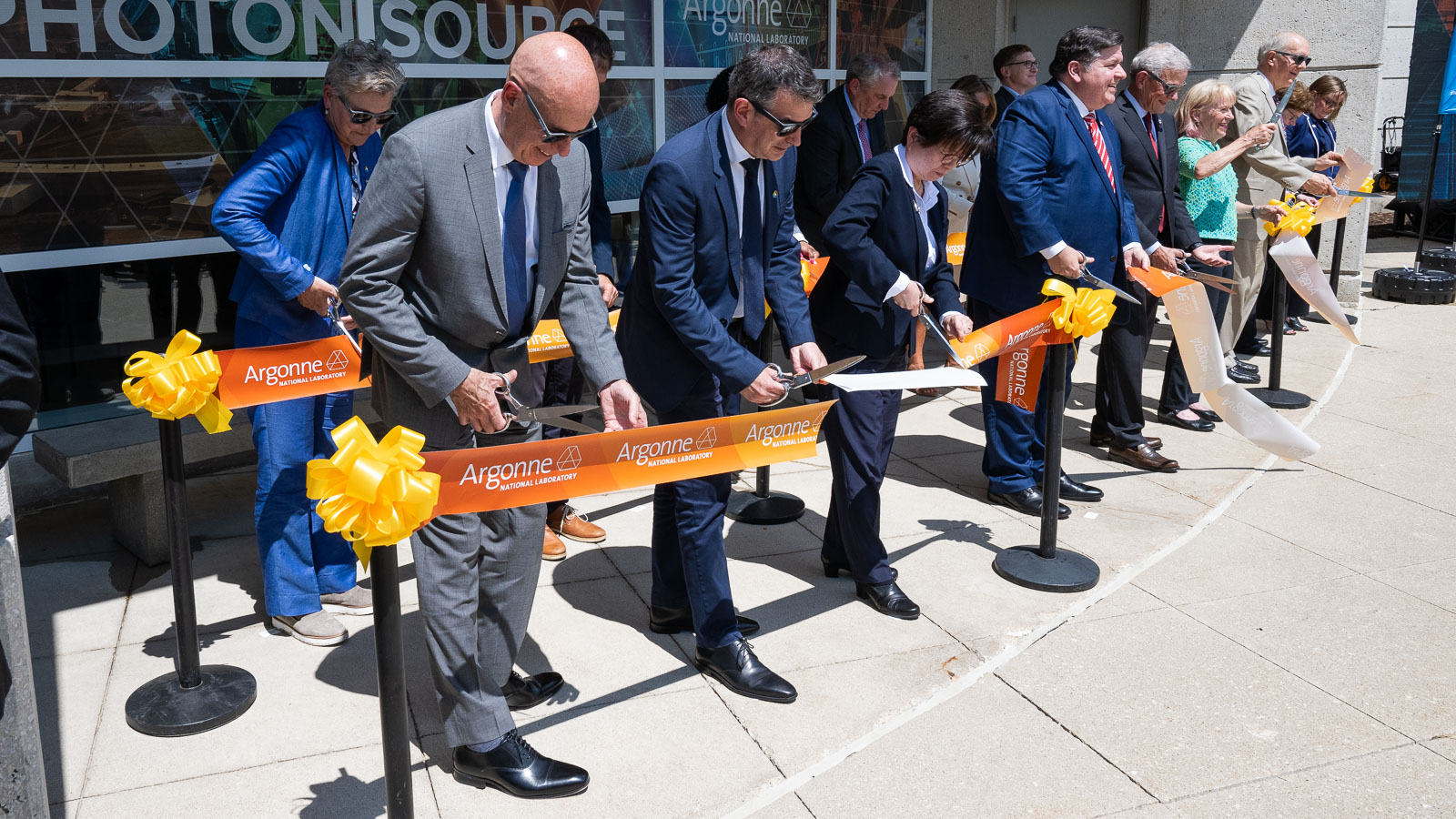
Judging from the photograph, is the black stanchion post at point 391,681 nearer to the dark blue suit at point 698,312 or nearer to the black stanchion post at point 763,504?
the dark blue suit at point 698,312

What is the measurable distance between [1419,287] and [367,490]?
1155 centimetres

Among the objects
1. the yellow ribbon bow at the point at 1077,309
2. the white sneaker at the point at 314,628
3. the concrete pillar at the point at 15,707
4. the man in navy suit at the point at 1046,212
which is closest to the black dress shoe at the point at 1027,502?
the man in navy suit at the point at 1046,212

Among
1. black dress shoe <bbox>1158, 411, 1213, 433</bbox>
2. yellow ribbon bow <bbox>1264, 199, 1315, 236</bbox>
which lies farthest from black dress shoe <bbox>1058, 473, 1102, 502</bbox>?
yellow ribbon bow <bbox>1264, 199, 1315, 236</bbox>

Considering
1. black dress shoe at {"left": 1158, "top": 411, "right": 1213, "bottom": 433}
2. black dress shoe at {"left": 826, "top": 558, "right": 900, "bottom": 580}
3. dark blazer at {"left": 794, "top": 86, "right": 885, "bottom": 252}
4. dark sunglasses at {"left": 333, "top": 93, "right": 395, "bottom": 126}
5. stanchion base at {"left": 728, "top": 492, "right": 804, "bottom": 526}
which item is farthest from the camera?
black dress shoe at {"left": 1158, "top": 411, "right": 1213, "bottom": 433}

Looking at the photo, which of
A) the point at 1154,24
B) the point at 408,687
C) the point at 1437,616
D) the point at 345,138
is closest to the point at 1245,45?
the point at 1154,24

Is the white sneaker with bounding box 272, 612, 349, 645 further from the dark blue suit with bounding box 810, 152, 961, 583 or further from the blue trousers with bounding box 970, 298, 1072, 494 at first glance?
the blue trousers with bounding box 970, 298, 1072, 494

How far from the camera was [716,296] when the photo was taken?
150 inches

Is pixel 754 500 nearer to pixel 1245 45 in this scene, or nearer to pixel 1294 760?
pixel 1294 760

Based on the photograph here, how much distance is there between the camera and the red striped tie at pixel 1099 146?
5529 mm

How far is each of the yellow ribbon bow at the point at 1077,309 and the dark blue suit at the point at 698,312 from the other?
1.22 meters

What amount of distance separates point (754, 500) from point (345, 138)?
259 centimetres

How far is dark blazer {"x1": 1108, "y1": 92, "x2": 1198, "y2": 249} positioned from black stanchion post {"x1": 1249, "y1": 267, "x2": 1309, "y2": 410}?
151 cm

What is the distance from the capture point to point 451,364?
297 cm

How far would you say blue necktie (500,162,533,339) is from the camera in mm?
3092
